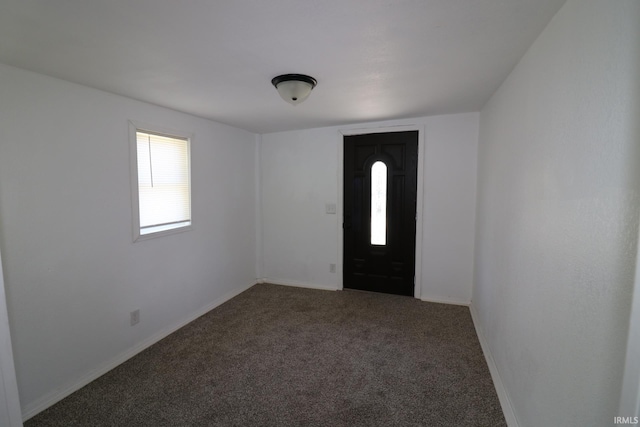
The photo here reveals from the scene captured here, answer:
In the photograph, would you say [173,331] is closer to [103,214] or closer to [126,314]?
[126,314]

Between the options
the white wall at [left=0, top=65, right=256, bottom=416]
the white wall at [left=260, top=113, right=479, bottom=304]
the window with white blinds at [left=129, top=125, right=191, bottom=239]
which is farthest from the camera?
the white wall at [left=260, top=113, right=479, bottom=304]

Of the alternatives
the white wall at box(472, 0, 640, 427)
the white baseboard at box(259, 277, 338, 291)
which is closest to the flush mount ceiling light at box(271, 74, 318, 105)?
the white wall at box(472, 0, 640, 427)

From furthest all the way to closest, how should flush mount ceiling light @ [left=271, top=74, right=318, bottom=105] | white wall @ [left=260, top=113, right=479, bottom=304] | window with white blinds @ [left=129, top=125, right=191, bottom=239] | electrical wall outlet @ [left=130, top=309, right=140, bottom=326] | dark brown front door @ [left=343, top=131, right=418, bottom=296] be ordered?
1. dark brown front door @ [left=343, top=131, right=418, bottom=296]
2. white wall @ [left=260, top=113, right=479, bottom=304]
3. window with white blinds @ [left=129, top=125, right=191, bottom=239]
4. electrical wall outlet @ [left=130, top=309, right=140, bottom=326]
5. flush mount ceiling light @ [left=271, top=74, right=318, bottom=105]

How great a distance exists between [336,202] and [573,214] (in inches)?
120

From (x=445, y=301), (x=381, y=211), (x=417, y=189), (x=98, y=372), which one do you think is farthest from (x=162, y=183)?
(x=445, y=301)

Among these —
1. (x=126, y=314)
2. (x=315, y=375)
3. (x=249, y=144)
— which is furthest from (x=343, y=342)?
(x=249, y=144)

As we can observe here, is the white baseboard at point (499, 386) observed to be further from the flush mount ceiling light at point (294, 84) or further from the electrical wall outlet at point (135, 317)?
the electrical wall outlet at point (135, 317)

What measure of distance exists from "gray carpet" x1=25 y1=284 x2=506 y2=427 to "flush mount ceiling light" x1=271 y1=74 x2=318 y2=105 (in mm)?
2191

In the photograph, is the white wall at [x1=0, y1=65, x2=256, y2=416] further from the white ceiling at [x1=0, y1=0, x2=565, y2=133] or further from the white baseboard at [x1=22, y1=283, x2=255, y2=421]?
the white ceiling at [x1=0, y1=0, x2=565, y2=133]

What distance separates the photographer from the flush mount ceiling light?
205 centimetres

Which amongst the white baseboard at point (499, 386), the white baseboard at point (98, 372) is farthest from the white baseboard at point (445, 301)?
the white baseboard at point (98, 372)

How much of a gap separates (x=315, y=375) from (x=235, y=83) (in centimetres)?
240

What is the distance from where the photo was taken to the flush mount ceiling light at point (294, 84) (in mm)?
2047

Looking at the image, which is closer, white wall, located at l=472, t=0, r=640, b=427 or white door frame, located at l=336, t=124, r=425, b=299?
white wall, located at l=472, t=0, r=640, b=427
